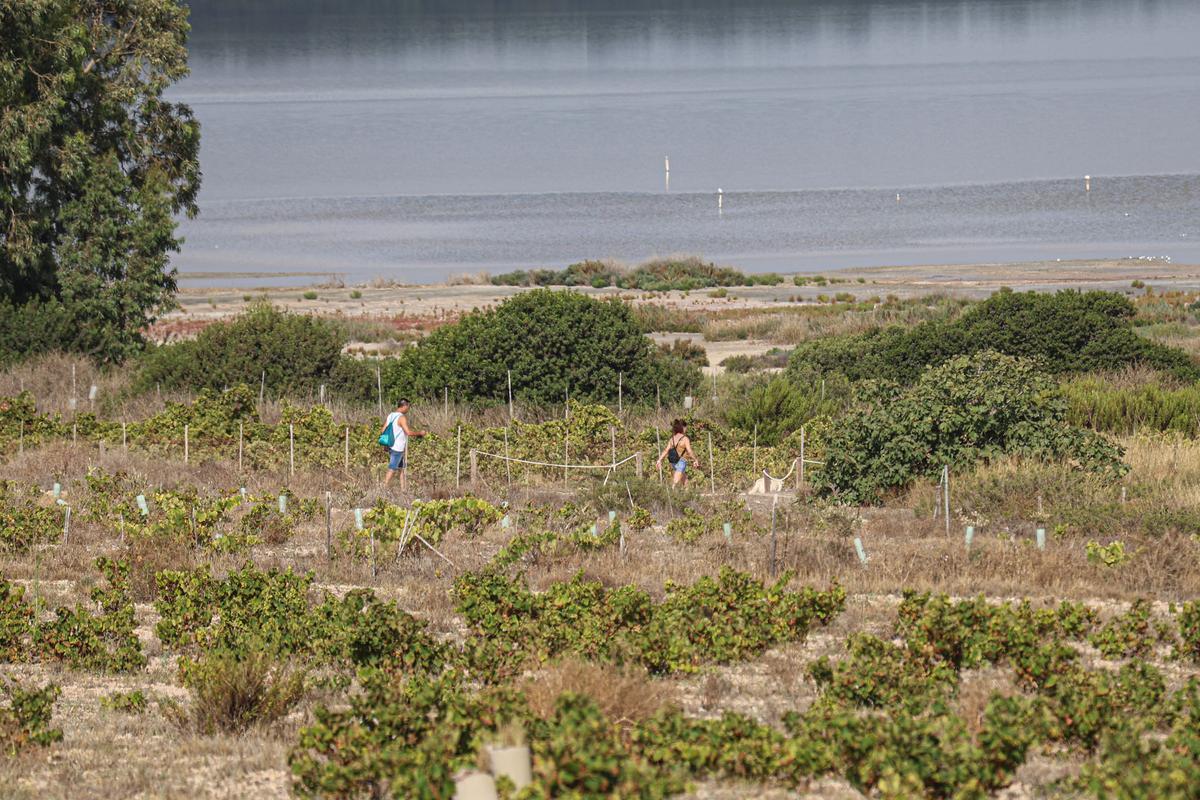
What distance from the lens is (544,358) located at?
2262 centimetres

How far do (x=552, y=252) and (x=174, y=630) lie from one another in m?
64.0

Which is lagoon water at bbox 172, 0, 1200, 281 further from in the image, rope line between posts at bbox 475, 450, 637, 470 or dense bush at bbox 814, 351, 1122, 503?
dense bush at bbox 814, 351, 1122, 503

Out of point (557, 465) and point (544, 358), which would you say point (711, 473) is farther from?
point (544, 358)

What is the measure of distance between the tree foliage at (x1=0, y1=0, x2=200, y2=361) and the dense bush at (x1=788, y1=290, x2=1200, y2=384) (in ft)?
40.5

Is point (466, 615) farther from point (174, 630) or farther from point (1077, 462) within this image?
point (1077, 462)

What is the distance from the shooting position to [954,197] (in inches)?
3479

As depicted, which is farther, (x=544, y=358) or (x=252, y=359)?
(x=252, y=359)

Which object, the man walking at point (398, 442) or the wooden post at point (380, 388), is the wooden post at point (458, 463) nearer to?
the man walking at point (398, 442)

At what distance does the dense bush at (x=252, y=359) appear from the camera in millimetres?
24062

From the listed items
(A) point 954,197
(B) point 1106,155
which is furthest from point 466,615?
(B) point 1106,155

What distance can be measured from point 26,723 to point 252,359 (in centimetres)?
1682

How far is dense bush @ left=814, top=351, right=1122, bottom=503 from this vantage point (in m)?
15.0

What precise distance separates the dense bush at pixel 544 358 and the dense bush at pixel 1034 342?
3234mm

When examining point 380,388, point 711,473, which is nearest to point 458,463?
point 711,473
